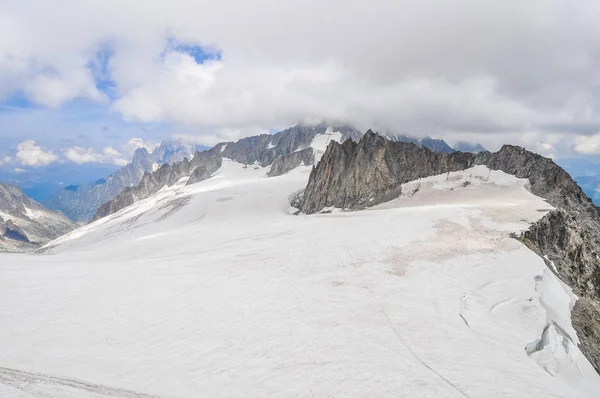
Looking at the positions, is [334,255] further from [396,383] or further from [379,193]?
[379,193]

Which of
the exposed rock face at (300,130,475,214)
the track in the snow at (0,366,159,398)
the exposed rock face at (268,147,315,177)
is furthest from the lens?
the exposed rock face at (268,147,315,177)

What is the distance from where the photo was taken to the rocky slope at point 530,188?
1297 inches

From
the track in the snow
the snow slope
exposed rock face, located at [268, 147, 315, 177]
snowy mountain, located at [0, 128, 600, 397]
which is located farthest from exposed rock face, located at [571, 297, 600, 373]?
exposed rock face, located at [268, 147, 315, 177]

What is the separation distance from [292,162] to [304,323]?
582ft

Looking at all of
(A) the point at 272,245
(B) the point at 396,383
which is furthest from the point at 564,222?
(B) the point at 396,383

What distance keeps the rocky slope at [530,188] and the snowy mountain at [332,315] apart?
0.38 m

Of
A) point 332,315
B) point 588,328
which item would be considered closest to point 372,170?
point 588,328

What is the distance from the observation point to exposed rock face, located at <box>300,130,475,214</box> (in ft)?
243

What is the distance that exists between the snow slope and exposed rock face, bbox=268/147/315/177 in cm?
15769

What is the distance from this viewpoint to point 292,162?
637 feet

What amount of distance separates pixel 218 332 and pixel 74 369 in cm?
591

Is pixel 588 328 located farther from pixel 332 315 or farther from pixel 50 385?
pixel 50 385

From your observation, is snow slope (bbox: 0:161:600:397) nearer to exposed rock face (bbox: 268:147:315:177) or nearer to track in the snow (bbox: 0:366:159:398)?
track in the snow (bbox: 0:366:159:398)

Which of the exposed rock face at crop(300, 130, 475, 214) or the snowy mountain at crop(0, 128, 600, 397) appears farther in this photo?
the exposed rock face at crop(300, 130, 475, 214)
